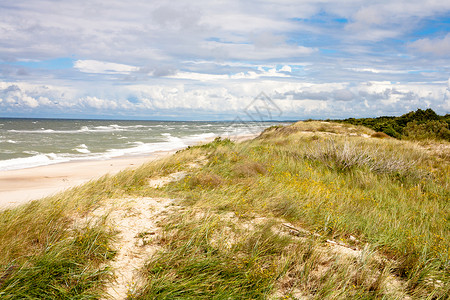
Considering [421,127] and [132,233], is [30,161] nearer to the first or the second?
[132,233]

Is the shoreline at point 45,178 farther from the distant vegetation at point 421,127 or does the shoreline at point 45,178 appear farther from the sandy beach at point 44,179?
the distant vegetation at point 421,127

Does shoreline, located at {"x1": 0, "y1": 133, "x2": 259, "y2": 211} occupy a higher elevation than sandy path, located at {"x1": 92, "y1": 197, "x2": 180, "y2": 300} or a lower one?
lower

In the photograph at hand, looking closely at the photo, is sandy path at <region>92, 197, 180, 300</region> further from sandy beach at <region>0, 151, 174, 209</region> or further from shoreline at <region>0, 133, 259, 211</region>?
sandy beach at <region>0, 151, 174, 209</region>

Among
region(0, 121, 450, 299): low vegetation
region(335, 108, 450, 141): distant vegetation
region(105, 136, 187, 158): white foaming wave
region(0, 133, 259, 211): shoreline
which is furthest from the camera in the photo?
region(105, 136, 187, 158): white foaming wave

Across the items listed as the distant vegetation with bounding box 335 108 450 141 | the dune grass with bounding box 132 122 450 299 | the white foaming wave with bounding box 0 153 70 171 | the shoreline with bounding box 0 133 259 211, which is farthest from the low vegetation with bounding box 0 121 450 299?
the distant vegetation with bounding box 335 108 450 141

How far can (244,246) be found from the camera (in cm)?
411

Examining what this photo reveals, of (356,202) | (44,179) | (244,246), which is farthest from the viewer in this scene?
(44,179)

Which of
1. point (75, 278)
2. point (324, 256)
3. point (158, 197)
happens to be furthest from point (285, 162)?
point (75, 278)

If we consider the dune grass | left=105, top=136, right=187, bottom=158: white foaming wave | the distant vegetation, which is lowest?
left=105, top=136, right=187, bottom=158: white foaming wave

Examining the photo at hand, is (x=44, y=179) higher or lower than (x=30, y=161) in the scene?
lower

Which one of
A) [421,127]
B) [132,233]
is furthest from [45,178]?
[421,127]

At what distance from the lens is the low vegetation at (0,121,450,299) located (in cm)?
338

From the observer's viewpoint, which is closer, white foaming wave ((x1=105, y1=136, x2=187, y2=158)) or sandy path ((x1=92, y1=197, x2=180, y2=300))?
sandy path ((x1=92, y1=197, x2=180, y2=300))

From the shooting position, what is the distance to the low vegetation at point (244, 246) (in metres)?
3.38
